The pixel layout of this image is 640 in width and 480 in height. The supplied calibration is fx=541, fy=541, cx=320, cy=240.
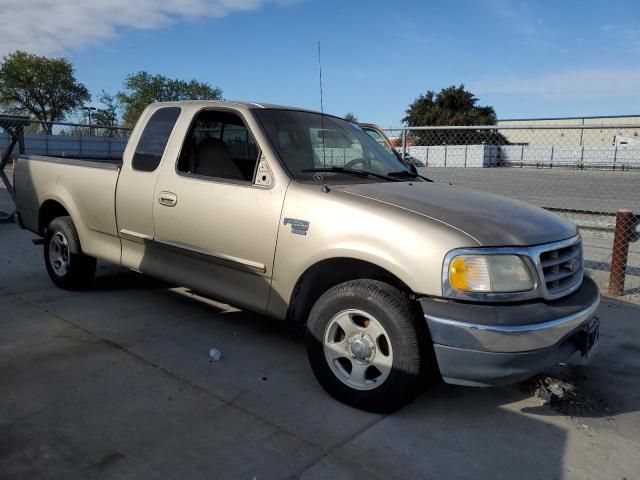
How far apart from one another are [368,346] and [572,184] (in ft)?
57.9

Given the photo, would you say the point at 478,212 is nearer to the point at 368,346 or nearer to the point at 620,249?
the point at 368,346

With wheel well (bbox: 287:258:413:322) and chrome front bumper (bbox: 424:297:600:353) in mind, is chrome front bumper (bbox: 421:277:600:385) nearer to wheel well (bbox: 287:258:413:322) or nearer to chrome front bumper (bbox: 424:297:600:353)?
chrome front bumper (bbox: 424:297:600:353)

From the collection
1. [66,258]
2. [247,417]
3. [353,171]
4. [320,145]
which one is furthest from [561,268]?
[66,258]

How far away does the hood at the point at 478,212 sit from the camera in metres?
3.01

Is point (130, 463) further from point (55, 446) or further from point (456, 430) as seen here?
point (456, 430)

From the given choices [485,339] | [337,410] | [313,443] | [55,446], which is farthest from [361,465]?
[55,446]

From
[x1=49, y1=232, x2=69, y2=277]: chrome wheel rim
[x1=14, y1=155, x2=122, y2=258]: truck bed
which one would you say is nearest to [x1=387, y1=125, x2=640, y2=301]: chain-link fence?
[x1=14, y1=155, x2=122, y2=258]: truck bed

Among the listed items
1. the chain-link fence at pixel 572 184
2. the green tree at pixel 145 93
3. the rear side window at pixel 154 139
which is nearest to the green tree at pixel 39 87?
the green tree at pixel 145 93

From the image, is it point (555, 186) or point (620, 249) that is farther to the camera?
point (555, 186)

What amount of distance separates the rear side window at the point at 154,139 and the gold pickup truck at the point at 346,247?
0.02 m

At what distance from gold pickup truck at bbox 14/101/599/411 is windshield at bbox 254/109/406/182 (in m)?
0.02

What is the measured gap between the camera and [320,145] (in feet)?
13.6

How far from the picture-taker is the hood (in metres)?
3.01

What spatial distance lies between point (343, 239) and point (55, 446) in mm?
1906
